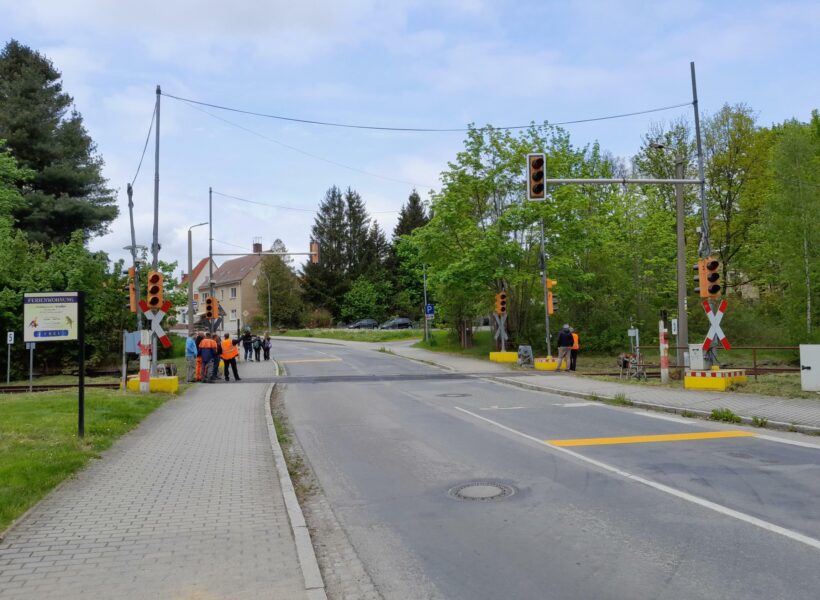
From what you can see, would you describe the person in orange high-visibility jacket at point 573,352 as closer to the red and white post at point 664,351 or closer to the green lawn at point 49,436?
the red and white post at point 664,351

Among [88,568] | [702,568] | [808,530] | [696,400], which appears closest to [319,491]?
[88,568]

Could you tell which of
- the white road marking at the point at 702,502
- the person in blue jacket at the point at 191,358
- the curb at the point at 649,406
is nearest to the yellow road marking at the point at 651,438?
the white road marking at the point at 702,502

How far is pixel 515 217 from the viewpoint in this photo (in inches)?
1194

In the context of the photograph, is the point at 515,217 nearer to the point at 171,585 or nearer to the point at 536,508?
the point at 536,508

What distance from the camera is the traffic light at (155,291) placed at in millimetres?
16938

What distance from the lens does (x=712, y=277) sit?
621 inches

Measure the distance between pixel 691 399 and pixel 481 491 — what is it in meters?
9.17

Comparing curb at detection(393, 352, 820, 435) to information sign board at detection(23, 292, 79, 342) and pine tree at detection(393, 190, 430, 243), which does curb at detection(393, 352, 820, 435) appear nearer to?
information sign board at detection(23, 292, 79, 342)

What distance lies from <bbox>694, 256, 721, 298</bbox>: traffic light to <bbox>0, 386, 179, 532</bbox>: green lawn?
13291 mm

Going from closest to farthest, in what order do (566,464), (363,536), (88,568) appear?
(88,568) → (363,536) → (566,464)

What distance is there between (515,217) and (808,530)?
25.6 metres

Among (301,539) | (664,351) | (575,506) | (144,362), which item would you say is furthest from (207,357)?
(575,506)

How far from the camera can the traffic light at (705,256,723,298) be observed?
15.7 m

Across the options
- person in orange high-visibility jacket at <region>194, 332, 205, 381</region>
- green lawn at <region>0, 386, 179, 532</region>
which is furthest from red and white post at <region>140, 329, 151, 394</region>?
person in orange high-visibility jacket at <region>194, 332, 205, 381</region>
